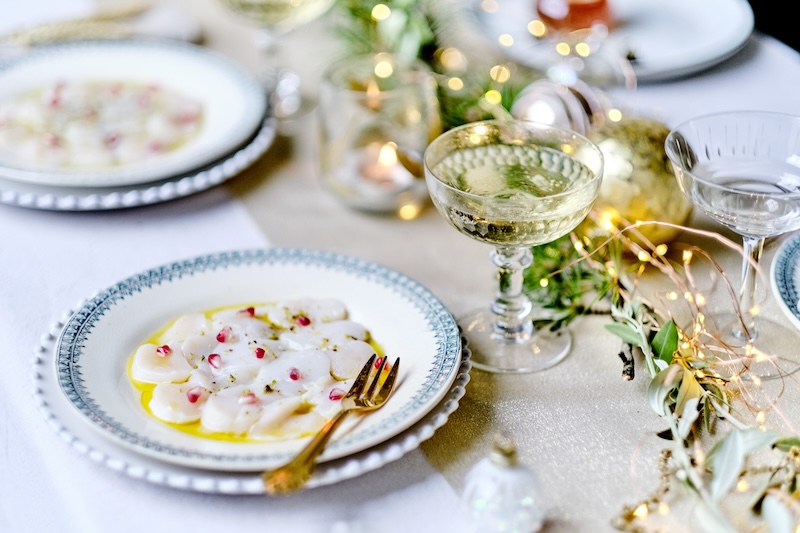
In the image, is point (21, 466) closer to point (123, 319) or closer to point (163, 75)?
point (123, 319)

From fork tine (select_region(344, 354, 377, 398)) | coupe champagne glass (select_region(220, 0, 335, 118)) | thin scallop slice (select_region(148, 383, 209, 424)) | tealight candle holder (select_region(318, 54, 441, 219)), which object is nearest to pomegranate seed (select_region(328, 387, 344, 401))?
fork tine (select_region(344, 354, 377, 398))

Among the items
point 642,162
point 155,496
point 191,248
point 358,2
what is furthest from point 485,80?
point 155,496

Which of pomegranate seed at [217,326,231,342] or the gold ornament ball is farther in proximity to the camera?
the gold ornament ball

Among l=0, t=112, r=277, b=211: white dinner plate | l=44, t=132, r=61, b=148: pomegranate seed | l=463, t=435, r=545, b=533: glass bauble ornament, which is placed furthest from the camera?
l=44, t=132, r=61, b=148: pomegranate seed

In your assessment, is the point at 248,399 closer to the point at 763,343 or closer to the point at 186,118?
the point at 763,343

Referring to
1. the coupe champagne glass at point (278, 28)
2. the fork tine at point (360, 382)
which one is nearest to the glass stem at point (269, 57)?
the coupe champagne glass at point (278, 28)

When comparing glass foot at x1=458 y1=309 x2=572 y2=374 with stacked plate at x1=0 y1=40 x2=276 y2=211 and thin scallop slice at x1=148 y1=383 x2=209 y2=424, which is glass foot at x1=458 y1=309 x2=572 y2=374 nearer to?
thin scallop slice at x1=148 y1=383 x2=209 y2=424
